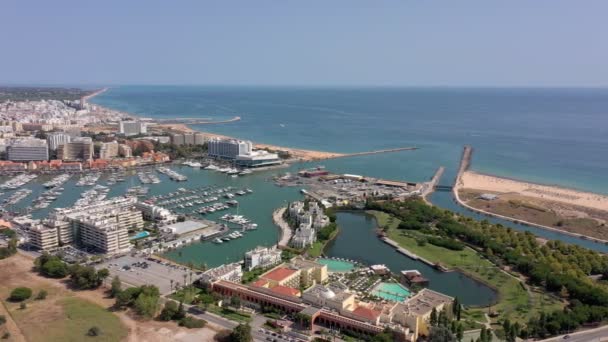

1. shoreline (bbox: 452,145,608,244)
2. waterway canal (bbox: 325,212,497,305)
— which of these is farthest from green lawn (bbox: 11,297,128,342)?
shoreline (bbox: 452,145,608,244)

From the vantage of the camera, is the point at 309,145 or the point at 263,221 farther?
the point at 309,145

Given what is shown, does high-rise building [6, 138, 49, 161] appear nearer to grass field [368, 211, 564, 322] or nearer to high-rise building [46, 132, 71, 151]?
high-rise building [46, 132, 71, 151]

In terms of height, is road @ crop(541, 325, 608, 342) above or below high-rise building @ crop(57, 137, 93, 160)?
below

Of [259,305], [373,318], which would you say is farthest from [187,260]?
[373,318]

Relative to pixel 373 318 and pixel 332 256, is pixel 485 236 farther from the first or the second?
pixel 373 318

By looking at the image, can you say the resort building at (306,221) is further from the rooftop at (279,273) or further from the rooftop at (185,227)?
the rooftop at (185,227)

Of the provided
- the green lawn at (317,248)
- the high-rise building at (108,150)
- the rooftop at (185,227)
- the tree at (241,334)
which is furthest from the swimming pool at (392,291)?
the high-rise building at (108,150)
